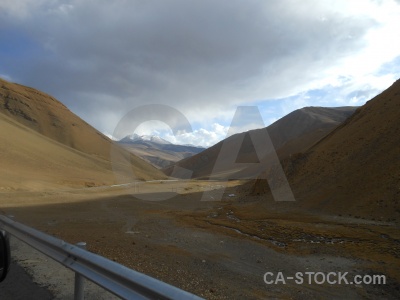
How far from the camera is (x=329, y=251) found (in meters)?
11.1

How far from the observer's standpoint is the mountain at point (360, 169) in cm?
1914

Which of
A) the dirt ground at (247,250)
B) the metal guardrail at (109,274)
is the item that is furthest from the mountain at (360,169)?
the metal guardrail at (109,274)

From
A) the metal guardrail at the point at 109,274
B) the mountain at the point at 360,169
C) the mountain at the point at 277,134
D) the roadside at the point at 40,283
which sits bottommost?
the roadside at the point at 40,283

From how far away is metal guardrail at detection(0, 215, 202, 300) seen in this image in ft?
9.32

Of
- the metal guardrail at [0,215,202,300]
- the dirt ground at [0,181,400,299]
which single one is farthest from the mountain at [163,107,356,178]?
the metal guardrail at [0,215,202,300]

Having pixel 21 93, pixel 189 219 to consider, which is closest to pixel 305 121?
pixel 21 93

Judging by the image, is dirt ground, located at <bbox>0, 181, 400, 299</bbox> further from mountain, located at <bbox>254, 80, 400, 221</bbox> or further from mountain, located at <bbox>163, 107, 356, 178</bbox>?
mountain, located at <bbox>163, 107, 356, 178</bbox>

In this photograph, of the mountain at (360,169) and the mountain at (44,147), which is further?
the mountain at (44,147)

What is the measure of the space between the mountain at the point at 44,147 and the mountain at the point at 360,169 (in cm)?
2830

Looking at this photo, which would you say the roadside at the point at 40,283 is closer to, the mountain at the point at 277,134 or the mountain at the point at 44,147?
the mountain at the point at 44,147

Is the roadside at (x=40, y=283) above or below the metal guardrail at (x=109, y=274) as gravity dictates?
below

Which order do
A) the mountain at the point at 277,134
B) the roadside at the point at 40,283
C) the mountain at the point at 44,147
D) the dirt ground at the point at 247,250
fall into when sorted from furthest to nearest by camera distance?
the mountain at the point at 277,134 → the mountain at the point at 44,147 → the dirt ground at the point at 247,250 → the roadside at the point at 40,283

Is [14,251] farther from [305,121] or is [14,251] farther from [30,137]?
[305,121]

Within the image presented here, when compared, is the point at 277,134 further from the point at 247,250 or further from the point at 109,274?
the point at 109,274
